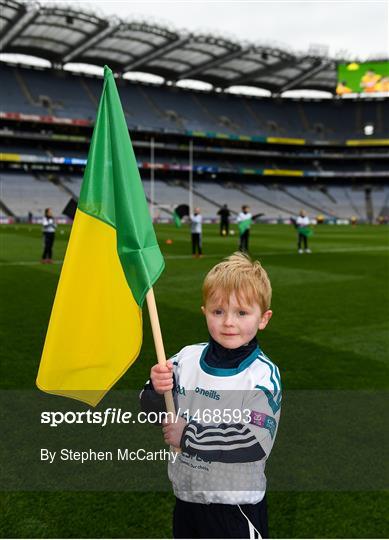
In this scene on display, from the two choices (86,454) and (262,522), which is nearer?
(262,522)

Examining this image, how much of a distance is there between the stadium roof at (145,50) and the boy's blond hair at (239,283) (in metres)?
44.1

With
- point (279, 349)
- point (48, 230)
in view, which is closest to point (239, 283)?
point (279, 349)

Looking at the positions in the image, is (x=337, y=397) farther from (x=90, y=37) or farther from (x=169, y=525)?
(x=90, y=37)

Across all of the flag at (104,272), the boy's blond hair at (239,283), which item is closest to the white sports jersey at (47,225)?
the flag at (104,272)

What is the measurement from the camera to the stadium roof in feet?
145

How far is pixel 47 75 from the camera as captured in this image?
6366 centimetres

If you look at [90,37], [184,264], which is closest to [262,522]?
[184,264]

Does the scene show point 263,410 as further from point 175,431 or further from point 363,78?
point 363,78

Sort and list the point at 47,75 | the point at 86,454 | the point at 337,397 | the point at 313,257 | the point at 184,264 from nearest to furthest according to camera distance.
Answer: the point at 86,454 < the point at 337,397 < the point at 184,264 < the point at 313,257 < the point at 47,75

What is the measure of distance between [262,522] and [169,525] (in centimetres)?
120

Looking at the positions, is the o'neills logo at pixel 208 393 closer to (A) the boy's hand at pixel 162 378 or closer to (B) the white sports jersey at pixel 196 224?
(A) the boy's hand at pixel 162 378

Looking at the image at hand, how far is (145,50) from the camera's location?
178 ft

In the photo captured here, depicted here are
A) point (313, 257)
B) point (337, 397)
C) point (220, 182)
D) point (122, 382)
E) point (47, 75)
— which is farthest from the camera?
point (220, 182)

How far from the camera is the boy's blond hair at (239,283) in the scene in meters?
2.04
